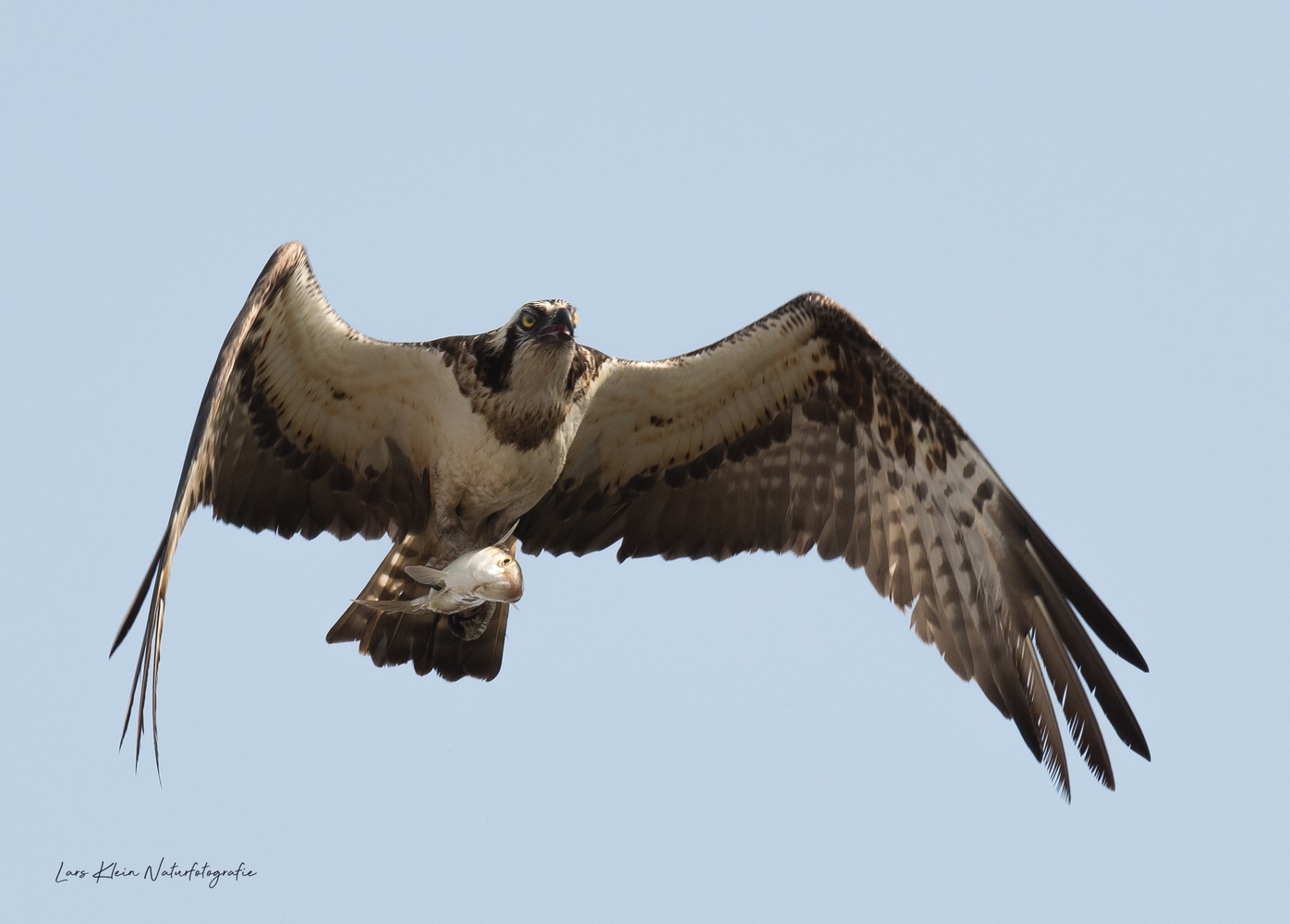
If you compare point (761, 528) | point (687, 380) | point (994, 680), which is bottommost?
point (994, 680)

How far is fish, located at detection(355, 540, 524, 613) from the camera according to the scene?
9.87 meters

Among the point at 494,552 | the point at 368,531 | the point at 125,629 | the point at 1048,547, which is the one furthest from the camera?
the point at 368,531

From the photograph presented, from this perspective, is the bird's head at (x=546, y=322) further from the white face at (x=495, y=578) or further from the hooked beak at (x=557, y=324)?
the white face at (x=495, y=578)

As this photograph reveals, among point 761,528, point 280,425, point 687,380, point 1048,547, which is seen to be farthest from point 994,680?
point 280,425

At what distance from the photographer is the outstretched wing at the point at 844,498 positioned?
10648 mm

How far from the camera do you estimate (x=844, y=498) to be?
11.6 metres

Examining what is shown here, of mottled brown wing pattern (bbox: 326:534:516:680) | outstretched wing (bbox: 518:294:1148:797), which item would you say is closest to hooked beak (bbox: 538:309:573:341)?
outstretched wing (bbox: 518:294:1148:797)

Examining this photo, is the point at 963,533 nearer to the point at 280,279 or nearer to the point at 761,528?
the point at 761,528

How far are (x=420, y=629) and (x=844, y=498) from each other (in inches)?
117

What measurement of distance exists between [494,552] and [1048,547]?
349 centimetres

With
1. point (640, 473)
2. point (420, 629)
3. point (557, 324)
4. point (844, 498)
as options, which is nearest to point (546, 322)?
point (557, 324)

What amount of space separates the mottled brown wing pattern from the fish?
644mm

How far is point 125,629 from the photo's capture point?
8.66 meters

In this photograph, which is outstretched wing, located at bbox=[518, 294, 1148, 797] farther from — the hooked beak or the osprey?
the hooked beak
